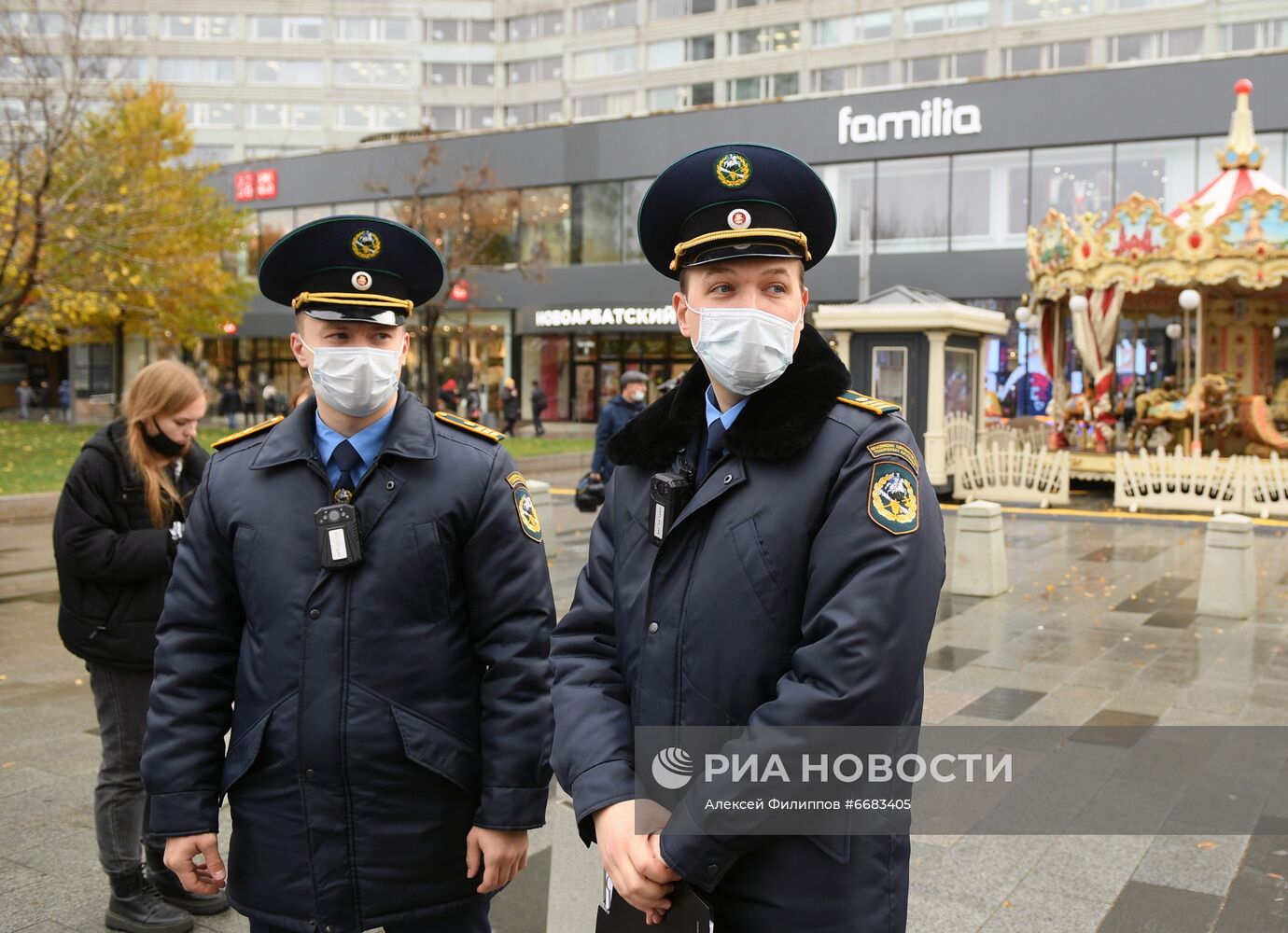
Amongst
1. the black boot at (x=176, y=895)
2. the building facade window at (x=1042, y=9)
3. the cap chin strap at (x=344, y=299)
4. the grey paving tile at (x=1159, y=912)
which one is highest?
the building facade window at (x=1042, y=9)

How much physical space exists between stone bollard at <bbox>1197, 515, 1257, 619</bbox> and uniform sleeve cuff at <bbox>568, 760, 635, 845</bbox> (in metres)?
8.34

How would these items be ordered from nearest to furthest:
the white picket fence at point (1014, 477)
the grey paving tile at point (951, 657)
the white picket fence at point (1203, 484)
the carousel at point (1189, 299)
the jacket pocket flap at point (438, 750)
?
the jacket pocket flap at point (438, 750)
the grey paving tile at point (951, 657)
the white picket fence at point (1203, 484)
the white picket fence at point (1014, 477)
the carousel at point (1189, 299)

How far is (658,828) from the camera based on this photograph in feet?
6.83

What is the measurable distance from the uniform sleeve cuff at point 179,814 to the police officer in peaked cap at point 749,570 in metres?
0.92

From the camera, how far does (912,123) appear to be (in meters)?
32.5

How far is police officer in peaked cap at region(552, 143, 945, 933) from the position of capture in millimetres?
1931

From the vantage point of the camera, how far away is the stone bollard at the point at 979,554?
9.98 metres

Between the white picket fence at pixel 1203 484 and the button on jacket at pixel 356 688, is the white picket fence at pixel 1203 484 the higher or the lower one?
the lower one

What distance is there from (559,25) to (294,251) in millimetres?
59170

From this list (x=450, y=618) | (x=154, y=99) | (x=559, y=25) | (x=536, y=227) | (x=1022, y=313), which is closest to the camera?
(x=450, y=618)

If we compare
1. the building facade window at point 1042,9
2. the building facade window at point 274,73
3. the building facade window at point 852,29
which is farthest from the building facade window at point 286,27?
the building facade window at point 1042,9

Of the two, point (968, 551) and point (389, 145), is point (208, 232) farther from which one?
point (968, 551)

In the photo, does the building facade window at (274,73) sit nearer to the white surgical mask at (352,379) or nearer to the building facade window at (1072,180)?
the building facade window at (1072,180)

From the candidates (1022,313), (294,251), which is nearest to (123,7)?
(1022,313)
